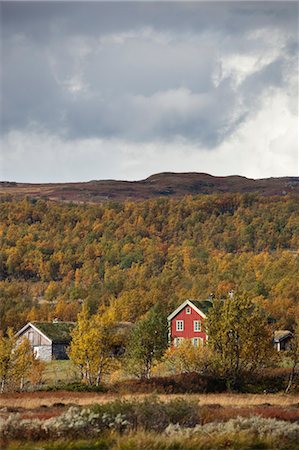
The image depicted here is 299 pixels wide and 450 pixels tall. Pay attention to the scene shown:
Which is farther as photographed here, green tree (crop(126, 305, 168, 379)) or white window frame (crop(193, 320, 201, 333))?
white window frame (crop(193, 320, 201, 333))

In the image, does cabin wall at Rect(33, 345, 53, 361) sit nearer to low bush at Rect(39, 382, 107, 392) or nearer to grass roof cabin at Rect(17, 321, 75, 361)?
grass roof cabin at Rect(17, 321, 75, 361)

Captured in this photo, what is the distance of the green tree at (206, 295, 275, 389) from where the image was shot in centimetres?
5284

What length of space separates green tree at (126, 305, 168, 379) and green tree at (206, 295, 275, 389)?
4792mm

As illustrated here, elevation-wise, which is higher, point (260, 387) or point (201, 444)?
point (201, 444)

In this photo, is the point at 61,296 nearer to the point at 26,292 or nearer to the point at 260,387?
the point at 26,292

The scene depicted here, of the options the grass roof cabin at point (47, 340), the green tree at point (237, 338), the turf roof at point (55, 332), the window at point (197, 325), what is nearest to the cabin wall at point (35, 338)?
the grass roof cabin at point (47, 340)

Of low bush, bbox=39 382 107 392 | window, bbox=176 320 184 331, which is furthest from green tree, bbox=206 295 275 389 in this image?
window, bbox=176 320 184 331

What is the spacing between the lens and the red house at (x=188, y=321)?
84.1 meters

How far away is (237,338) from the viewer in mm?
53438

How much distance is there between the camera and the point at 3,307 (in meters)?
117

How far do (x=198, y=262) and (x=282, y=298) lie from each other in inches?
2975

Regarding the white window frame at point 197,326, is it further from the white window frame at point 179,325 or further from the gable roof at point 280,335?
the gable roof at point 280,335

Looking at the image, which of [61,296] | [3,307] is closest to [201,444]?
[3,307]

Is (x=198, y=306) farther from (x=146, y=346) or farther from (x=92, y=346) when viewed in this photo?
(x=92, y=346)
